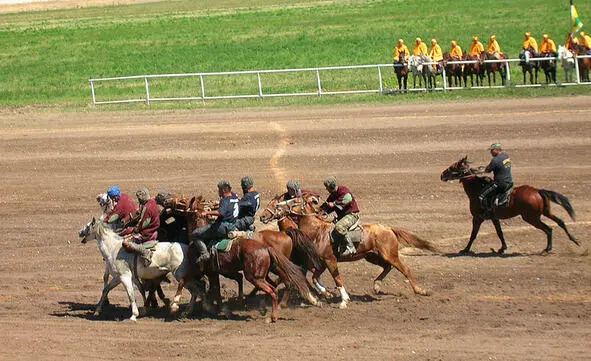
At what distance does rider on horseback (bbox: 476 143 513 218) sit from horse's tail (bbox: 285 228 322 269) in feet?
13.9

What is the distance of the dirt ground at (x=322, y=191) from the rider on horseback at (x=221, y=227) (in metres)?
1.18

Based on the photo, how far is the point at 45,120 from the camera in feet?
127

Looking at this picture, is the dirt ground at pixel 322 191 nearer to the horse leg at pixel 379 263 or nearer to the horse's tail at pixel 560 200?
the horse leg at pixel 379 263

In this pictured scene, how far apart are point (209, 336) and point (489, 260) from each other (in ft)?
19.7

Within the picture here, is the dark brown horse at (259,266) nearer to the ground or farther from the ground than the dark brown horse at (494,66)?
nearer to the ground

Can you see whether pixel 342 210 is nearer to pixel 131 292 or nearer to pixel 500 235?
pixel 131 292

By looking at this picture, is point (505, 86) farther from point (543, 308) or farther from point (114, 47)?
point (114, 47)

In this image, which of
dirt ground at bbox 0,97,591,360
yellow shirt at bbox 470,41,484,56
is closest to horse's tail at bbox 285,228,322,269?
dirt ground at bbox 0,97,591,360

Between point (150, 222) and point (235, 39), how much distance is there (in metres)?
48.2

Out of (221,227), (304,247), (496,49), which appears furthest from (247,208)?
(496,49)

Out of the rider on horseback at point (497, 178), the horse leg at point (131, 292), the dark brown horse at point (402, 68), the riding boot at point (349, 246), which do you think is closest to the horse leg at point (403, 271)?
the riding boot at point (349, 246)

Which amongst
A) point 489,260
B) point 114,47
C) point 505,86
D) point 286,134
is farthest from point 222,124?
point 114,47

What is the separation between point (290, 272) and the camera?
16359mm

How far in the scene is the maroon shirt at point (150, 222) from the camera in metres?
17.1
